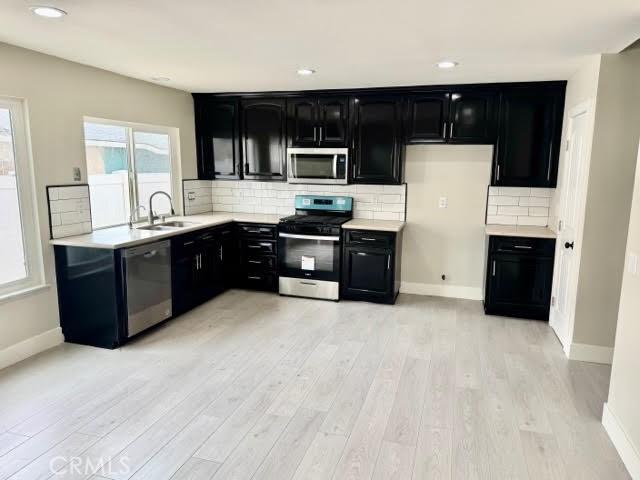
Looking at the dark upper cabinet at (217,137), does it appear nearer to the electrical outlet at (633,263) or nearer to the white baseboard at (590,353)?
the white baseboard at (590,353)

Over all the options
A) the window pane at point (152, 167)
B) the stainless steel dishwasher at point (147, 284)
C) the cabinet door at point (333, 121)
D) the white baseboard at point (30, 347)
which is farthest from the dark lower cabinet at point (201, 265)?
the cabinet door at point (333, 121)

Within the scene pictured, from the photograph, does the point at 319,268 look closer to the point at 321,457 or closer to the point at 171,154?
the point at 171,154

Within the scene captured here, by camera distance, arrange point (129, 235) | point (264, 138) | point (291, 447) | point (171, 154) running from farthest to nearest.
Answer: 1. point (264, 138)
2. point (171, 154)
3. point (129, 235)
4. point (291, 447)

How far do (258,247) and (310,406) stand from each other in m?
2.62

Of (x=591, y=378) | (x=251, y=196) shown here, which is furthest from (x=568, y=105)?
(x=251, y=196)

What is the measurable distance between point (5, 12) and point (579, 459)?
3.97 meters

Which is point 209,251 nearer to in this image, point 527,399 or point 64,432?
point 64,432

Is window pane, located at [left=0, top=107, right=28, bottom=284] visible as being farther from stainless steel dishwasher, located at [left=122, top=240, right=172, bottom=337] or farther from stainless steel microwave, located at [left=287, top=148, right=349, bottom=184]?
stainless steel microwave, located at [left=287, top=148, right=349, bottom=184]

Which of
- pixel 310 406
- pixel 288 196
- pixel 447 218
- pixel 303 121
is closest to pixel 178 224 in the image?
pixel 288 196

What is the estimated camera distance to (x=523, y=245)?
14.0ft

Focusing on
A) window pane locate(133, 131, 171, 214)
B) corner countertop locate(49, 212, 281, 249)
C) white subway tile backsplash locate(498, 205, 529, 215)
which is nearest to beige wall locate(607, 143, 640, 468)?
white subway tile backsplash locate(498, 205, 529, 215)

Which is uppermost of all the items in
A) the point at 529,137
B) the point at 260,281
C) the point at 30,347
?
the point at 529,137

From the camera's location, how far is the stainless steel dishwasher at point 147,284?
12.0ft

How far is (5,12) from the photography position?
8.07 feet
